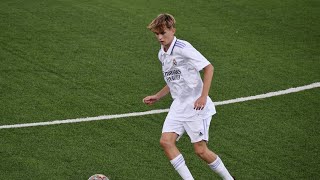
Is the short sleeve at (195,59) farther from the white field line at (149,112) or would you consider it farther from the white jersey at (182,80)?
the white field line at (149,112)

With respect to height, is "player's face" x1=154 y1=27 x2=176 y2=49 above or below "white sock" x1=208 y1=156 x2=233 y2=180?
above

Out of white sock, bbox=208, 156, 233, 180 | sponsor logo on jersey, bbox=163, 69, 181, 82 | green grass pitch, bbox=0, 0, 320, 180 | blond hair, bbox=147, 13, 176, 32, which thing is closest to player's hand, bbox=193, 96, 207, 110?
sponsor logo on jersey, bbox=163, 69, 181, 82

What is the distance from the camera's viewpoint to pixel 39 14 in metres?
14.1

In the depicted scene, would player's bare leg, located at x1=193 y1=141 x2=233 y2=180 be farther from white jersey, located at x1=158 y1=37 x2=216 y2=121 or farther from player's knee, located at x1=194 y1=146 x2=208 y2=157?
white jersey, located at x1=158 y1=37 x2=216 y2=121

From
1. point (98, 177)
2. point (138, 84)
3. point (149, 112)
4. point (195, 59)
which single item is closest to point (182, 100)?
point (195, 59)

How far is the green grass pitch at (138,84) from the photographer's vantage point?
28.2 ft

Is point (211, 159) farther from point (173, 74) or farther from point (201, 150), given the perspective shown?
point (173, 74)

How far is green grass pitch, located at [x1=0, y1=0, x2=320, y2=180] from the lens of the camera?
859cm

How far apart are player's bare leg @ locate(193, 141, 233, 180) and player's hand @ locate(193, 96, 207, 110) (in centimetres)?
49

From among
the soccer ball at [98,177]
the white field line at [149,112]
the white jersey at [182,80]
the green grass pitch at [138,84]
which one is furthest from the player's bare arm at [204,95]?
the white field line at [149,112]

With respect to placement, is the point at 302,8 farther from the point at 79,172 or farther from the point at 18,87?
the point at 79,172

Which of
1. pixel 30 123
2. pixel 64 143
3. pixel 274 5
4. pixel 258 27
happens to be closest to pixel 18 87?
pixel 30 123

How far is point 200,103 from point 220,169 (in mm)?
821

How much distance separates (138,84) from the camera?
11062mm
